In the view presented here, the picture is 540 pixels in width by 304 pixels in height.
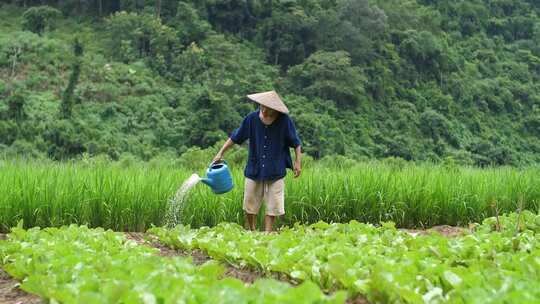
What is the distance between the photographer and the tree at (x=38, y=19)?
3241 centimetres

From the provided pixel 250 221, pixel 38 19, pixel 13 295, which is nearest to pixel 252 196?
pixel 250 221

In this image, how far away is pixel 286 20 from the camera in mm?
34000

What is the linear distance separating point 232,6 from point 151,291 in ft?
111

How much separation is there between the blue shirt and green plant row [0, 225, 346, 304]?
206cm

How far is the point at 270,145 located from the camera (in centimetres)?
542

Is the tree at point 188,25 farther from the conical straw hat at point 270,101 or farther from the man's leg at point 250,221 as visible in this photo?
the conical straw hat at point 270,101

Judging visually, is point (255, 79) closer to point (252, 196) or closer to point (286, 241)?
point (252, 196)

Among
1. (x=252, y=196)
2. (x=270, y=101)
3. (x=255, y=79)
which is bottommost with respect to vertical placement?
(x=255, y=79)

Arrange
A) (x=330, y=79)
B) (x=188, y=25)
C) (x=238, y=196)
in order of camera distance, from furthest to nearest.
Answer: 1. (x=188, y=25)
2. (x=330, y=79)
3. (x=238, y=196)

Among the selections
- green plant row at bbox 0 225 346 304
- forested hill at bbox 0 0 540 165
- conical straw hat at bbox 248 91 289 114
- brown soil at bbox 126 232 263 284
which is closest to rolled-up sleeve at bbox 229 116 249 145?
conical straw hat at bbox 248 91 289 114

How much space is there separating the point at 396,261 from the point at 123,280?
1.23 m

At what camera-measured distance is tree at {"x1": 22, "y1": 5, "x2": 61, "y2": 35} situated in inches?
1276

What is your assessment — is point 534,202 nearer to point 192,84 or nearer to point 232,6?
point 192,84

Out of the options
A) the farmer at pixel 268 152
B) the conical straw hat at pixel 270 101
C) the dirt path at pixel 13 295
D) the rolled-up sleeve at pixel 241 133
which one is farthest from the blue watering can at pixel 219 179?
the dirt path at pixel 13 295
